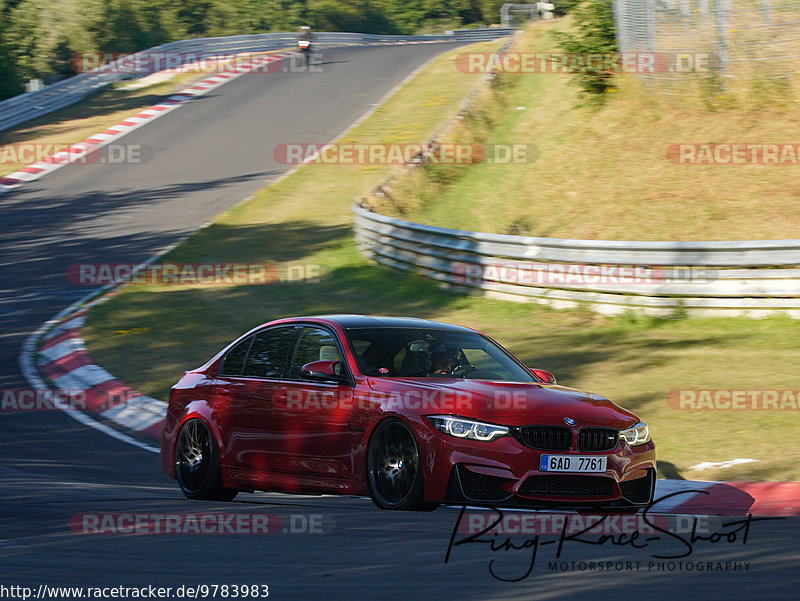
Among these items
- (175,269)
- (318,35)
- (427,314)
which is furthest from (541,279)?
(318,35)

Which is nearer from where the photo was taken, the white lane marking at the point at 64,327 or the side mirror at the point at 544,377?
the side mirror at the point at 544,377

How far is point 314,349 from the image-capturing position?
8.34 meters

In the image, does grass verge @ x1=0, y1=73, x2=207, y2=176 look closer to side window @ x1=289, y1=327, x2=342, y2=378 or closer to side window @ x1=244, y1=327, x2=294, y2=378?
side window @ x1=244, y1=327, x2=294, y2=378

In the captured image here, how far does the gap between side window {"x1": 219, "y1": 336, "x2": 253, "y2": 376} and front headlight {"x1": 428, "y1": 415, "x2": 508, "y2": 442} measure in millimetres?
2288

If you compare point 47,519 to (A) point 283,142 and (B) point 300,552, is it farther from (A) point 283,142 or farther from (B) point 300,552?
(A) point 283,142

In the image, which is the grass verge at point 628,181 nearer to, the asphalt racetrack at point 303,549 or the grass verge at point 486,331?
the grass verge at point 486,331

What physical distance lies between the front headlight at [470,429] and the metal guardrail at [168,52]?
3146 centimetres

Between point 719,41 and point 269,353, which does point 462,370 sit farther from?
point 719,41

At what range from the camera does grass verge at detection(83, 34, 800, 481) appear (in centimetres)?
1035

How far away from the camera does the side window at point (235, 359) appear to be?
8.79 meters

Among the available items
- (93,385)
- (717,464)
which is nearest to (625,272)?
(717,464)

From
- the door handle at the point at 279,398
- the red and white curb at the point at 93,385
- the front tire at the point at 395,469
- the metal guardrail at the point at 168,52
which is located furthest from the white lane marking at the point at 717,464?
the metal guardrail at the point at 168,52

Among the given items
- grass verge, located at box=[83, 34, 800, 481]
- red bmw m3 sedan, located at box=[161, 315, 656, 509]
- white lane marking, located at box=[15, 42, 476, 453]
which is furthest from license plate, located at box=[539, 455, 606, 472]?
white lane marking, located at box=[15, 42, 476, 453]

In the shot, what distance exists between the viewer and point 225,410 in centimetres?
859
